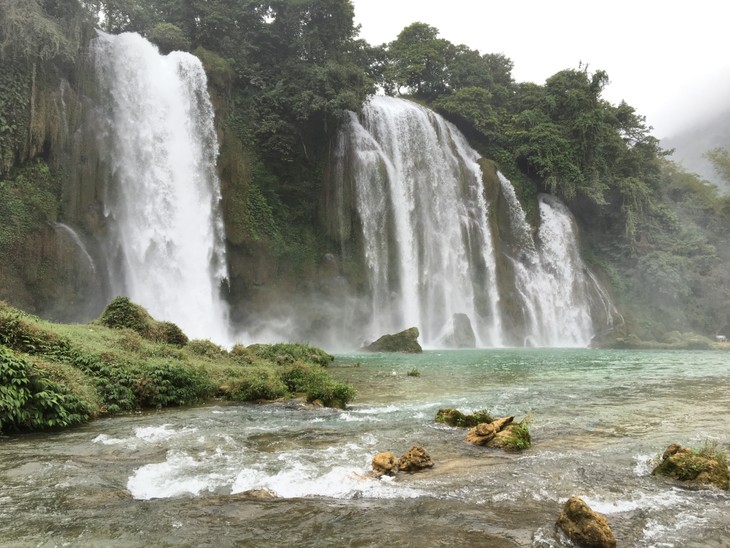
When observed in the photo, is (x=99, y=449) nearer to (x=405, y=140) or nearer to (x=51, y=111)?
(x=51, y=111)

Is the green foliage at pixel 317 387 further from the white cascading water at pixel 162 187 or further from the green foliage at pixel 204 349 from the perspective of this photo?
the white cascading water at pixel 162 187

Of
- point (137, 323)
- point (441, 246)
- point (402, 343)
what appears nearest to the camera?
point (137, 323)

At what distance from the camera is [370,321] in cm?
3344

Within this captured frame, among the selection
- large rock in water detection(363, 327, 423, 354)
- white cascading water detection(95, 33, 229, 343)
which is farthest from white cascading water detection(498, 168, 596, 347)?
white cascading water detection(95, 33, 229, 343)

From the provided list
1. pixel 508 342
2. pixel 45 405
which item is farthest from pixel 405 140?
pixel 45 405

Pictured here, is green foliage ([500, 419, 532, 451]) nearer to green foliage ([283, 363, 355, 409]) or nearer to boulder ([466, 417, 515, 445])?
boulder ([466, 417, 515, 445])

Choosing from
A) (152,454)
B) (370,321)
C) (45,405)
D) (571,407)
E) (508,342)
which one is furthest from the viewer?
(508,342)

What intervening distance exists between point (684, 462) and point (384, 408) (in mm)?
5430

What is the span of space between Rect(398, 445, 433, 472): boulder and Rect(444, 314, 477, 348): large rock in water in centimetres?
2703

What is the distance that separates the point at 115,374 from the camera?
9.91m

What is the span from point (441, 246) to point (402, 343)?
1159 cm

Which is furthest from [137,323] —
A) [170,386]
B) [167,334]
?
[170,386]

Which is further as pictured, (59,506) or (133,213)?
(133,213)

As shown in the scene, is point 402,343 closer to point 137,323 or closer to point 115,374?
point 137,323
